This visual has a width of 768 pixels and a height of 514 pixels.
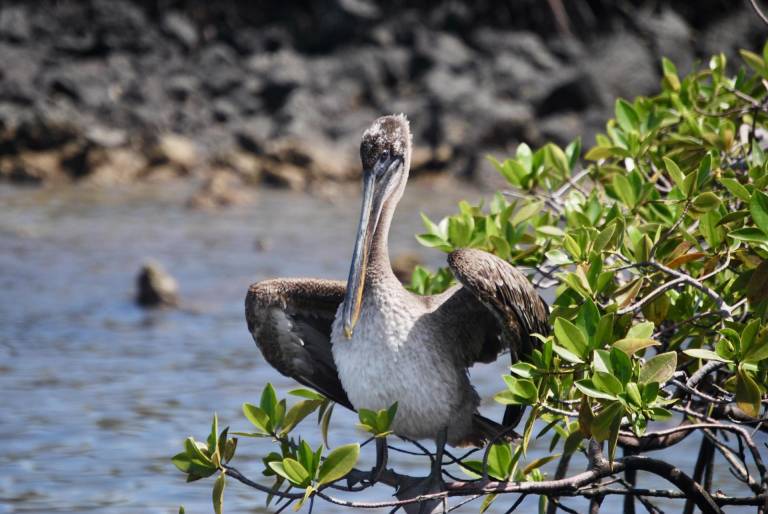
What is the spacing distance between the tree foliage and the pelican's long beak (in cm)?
23

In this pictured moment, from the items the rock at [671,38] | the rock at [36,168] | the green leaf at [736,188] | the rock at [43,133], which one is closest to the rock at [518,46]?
the rock at [671,38]

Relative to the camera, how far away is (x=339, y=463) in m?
3.21

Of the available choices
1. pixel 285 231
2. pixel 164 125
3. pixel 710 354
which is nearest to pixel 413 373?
pixel 710 354

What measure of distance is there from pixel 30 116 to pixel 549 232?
1623 cm

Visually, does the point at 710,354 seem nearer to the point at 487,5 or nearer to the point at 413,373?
the point at 413,373

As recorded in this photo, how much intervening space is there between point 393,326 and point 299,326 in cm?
54

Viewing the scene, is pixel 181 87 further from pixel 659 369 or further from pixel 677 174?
pixel 659 369

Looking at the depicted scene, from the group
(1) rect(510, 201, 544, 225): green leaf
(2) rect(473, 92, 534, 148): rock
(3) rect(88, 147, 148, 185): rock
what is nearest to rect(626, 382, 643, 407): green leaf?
(1) rect(510, 201, 544, 225): green leaf

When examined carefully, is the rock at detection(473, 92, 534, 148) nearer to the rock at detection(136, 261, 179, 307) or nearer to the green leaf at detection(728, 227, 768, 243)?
the rock at detection(136, 261, 179, 307)

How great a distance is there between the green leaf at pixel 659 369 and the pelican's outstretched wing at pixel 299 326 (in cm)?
133

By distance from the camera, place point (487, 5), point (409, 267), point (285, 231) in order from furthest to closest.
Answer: point (487, 5)
point (285, 231)
point (409, 267)

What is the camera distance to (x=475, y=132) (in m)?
19.0

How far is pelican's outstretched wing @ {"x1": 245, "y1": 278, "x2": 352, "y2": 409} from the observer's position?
4.13 meters

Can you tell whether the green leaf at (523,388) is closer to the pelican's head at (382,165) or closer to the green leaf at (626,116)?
the pelican's head at (382,165)
